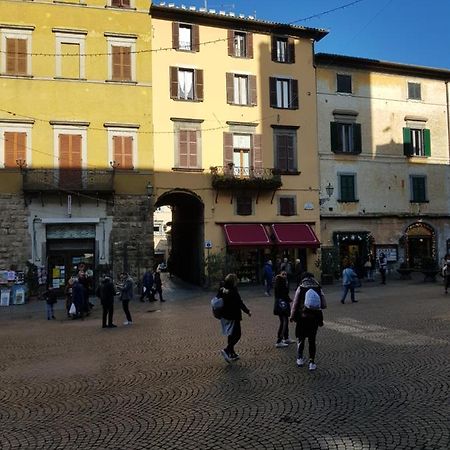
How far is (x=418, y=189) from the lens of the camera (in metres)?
31.5

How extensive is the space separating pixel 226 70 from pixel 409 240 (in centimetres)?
1567

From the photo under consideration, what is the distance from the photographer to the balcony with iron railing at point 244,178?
86.4 feet

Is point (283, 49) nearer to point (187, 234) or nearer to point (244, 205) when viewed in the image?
point (244, 205)

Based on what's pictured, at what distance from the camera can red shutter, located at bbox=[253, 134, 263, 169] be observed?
27.7 m

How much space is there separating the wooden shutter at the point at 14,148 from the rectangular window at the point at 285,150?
1354 centimetres

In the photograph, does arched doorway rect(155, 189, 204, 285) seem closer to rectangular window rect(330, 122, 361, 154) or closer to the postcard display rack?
the postcard display rack

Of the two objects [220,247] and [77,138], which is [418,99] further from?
[77,138]

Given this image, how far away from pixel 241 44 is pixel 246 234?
10990 mm

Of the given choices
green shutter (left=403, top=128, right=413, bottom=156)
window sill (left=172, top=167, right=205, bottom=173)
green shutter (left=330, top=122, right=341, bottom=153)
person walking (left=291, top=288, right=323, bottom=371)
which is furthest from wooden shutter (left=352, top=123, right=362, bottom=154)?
person walking (left=291, top=288, right=323, bottom=371)

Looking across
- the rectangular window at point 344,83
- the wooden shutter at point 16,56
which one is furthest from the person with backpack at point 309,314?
the rectangular window at point 344,83

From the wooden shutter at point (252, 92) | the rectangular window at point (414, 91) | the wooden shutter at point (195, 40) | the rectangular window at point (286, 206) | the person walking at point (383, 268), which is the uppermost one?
the wooden shutter at point (195, 40)

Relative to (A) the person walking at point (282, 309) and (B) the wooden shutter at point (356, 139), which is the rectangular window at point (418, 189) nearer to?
(B) the wooden shutter at point (356, 139)

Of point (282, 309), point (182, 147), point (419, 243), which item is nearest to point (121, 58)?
point (182, 147)

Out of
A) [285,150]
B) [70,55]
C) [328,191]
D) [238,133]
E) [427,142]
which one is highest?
[70,55]
